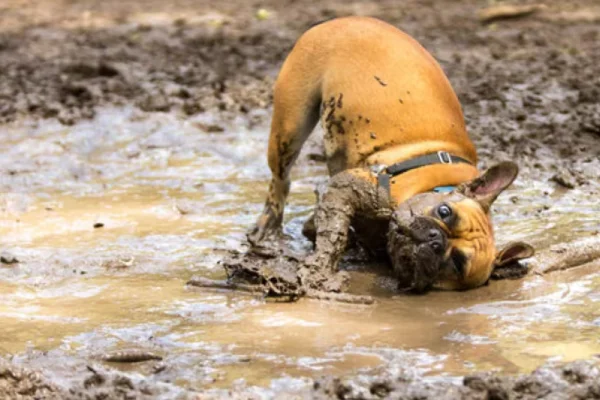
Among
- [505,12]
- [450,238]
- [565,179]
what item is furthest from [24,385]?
[505,12]

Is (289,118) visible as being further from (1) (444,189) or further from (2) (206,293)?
(2) (206,293)

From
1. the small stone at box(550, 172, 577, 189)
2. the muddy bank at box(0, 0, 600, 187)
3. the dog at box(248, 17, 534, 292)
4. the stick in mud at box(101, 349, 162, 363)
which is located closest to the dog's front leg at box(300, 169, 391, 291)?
the dog at box(248, 17, 534, 292)

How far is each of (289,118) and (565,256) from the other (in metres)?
1.79

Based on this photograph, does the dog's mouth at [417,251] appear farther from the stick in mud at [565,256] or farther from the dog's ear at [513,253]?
the stick in mud at [565,256]

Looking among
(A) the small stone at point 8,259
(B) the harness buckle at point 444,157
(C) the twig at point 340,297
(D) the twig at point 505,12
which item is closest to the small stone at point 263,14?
(D) the twig at point 505,12

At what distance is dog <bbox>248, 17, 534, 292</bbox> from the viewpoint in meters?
5.39

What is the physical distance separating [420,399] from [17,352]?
1.70 meters

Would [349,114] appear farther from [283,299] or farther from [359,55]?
[283,299]

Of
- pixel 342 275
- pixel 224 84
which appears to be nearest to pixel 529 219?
pixel 342 275

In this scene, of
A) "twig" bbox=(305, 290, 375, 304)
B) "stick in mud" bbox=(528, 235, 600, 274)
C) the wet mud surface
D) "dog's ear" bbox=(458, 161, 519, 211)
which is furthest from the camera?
"stick in mud" bbox=(528, 235, 600, 274)

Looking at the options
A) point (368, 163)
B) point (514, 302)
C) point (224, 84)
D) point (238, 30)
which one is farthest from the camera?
point (238, 30)

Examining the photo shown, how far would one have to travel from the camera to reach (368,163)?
5957mm

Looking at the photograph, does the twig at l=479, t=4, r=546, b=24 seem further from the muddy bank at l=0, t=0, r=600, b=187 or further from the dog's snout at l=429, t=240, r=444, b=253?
the dog's snout at l=429, t=240, r=444, b=253

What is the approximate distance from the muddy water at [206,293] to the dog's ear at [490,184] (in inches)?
18.1
